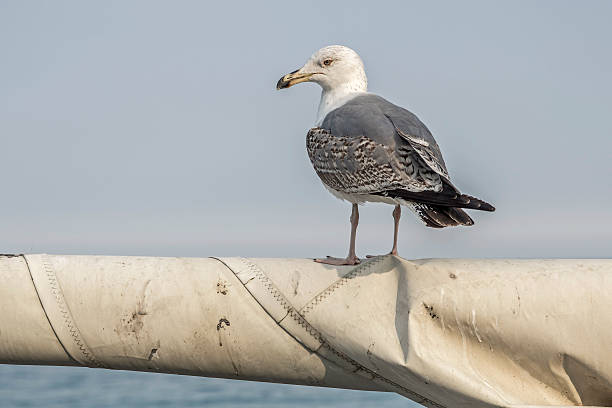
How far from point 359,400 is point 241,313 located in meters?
32.4

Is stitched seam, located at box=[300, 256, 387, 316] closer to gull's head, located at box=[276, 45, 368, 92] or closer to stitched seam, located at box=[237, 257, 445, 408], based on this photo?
stitched seam, located at box=[237, 257, 445, 408]

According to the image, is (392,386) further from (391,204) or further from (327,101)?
(327,101)

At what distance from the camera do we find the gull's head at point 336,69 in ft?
19.4

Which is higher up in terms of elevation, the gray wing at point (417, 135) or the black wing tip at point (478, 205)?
the gray wing at point (417, 135)

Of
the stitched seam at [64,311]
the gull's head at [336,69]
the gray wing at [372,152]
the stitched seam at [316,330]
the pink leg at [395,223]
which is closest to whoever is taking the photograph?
the stitched seam at [316,330]

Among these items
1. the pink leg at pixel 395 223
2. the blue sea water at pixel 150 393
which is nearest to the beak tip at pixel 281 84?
the pink leg at pixel 395 223

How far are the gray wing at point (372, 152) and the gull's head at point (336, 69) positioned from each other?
370 millimetres

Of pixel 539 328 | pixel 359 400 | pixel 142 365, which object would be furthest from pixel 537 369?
pixel 359 400

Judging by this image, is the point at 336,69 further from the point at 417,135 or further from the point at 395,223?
the point at 395,223

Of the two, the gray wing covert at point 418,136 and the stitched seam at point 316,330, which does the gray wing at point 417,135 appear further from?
the stitched seam at point 316,330

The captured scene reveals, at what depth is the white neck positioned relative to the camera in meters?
5.77

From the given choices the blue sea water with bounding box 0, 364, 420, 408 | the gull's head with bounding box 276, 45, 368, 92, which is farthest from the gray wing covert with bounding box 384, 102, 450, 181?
the blue sea water with bounding box 0, 364, 420, 408

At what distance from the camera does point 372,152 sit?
198 inches

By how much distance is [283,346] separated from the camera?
451 centimetres
